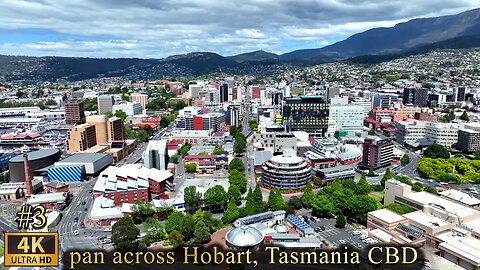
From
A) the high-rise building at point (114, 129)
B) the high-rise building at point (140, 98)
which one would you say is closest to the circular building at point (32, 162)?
the high-rise building at point (114, 129)

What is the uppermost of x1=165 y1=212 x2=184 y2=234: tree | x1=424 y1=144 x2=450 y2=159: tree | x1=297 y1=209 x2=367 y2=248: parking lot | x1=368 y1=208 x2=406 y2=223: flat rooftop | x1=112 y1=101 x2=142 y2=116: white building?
x1=112 y1=101 x2=142 y2=116: white building

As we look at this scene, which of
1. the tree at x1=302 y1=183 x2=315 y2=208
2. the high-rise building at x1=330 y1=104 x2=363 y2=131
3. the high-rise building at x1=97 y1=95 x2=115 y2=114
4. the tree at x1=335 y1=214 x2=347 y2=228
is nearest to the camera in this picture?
the tree at x1=335 y1=214 x2=347 y2=228

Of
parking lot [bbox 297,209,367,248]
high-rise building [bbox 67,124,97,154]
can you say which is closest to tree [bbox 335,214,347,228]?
parking lot [bbox 297,209,367,248]

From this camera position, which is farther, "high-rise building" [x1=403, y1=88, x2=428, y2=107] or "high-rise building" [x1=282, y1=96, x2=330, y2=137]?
"high-rise building" [x1=403, y1=88, x2=428, y2=107]

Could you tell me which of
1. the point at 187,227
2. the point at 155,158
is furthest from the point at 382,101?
the point at 187,227

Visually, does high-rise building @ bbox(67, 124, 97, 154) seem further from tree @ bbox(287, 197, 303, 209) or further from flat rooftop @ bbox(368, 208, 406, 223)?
flat rooftop @ bbox(368, 208, 406, 223)

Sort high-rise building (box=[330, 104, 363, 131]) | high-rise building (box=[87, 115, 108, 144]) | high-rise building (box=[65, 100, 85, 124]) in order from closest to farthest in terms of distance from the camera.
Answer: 1. high-rise building (box=[87, 115, 108, 144])
2. high-rise building (box=[330, 104, 363, 131])
3. high-rise building (box=[65, 100, 85, 124])

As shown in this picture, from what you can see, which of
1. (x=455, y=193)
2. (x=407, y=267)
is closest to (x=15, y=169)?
(x=407, y=267)
